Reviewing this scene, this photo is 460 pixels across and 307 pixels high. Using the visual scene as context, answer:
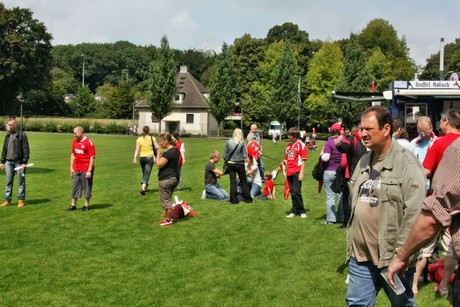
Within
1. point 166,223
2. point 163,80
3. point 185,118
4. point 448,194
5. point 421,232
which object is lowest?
point 166,223

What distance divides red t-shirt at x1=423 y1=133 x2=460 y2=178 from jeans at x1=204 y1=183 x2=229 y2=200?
27.5 feet

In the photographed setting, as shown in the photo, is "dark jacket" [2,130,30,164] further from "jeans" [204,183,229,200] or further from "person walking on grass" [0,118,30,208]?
"jeans" [204,183,229,200]

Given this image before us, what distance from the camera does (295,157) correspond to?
11.1m

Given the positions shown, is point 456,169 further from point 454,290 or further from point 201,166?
point 201,166

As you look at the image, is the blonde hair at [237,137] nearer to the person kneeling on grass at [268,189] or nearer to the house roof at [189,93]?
the person kneeling on grass at [268,189]

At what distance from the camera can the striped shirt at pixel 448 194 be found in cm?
283

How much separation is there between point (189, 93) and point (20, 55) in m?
26.8

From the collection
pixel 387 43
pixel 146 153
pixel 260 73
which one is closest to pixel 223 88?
pixel 260 73

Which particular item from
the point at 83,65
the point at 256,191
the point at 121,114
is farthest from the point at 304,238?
the point at 83,65

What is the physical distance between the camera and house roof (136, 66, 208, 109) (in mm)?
72938

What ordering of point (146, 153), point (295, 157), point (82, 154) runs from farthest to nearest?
point (146, 153) → point (82, 154) → point (295, 157)

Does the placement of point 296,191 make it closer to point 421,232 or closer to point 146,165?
point 146,165

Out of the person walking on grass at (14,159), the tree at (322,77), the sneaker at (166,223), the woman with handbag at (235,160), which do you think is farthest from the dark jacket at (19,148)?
the tree at (322,77)

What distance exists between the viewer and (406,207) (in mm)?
3684
